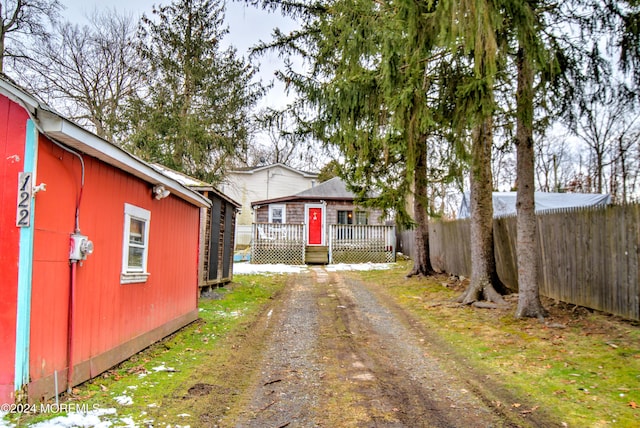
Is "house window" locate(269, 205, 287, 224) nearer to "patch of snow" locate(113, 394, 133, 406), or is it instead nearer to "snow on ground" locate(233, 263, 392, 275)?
"snow on ground" locate(233, 263, 392, 275)

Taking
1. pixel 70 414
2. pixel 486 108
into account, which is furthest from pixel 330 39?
pixel 70 414

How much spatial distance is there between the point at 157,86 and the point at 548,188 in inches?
1017

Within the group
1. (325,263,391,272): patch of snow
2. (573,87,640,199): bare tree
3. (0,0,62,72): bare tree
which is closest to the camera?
(0,0,62,72): bare tree

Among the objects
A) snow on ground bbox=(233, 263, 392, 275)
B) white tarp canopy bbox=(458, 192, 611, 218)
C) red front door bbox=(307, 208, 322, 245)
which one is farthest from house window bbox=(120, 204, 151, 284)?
red front door bbox=(307, 208, 322, 245)

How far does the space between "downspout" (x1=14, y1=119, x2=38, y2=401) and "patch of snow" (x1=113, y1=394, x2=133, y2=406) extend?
2.40 ft

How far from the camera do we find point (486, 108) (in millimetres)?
6035

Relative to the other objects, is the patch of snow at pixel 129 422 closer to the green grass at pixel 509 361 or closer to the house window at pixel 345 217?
the green grass at pixel 509 361

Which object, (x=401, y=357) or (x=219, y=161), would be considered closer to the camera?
(x=401, y=357)

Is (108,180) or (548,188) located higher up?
(548,188)

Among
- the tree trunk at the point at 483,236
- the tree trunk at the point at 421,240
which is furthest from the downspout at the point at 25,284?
the tree trunk at the point at 421,240

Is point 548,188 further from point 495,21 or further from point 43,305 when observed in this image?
point 43,305

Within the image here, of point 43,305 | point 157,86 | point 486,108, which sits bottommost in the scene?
point 43,305

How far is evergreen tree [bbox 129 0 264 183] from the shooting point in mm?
19047

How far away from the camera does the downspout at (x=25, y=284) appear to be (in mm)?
3225
